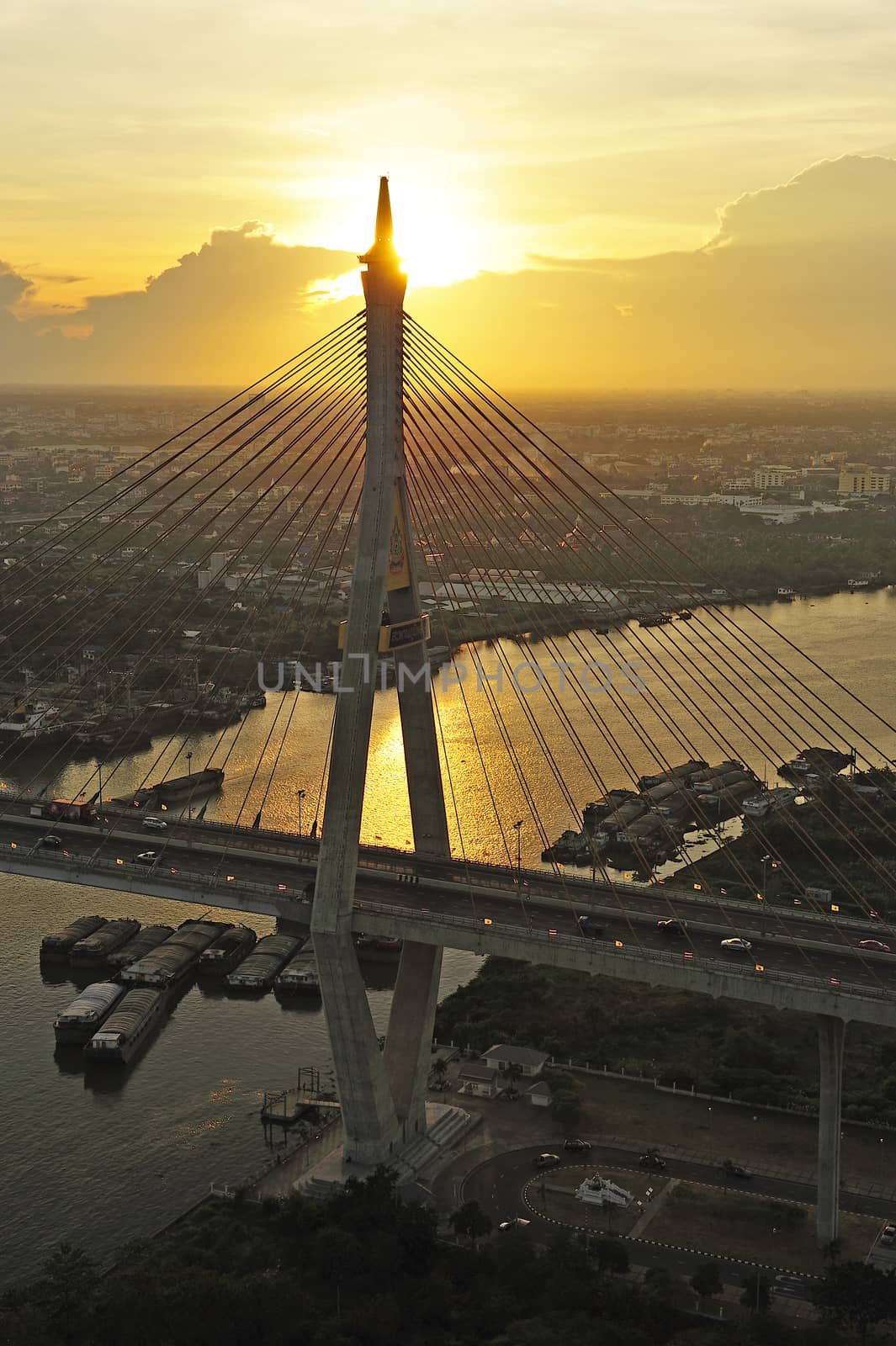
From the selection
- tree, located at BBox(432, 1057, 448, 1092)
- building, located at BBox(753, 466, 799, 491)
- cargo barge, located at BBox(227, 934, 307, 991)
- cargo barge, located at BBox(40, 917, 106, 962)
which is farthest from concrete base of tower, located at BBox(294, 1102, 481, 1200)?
building, located at BBox(753, 466, 799, 491)

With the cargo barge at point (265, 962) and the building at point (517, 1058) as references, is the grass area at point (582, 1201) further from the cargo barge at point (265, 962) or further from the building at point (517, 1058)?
the cargo barge at point (265, 962)

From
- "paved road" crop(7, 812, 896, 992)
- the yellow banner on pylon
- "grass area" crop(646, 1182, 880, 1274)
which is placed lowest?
"grass area" crop(646, 1182, 880, 1274)

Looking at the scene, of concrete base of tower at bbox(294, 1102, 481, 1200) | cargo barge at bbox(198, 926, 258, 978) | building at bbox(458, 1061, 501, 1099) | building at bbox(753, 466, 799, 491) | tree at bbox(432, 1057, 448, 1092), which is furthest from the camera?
building at bbox(753, 466, 799, 491)

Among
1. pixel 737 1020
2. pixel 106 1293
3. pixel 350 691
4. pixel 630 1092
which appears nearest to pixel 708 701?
pixel 737 1020

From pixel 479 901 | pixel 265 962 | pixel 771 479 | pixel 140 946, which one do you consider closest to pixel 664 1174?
pixel 479 901

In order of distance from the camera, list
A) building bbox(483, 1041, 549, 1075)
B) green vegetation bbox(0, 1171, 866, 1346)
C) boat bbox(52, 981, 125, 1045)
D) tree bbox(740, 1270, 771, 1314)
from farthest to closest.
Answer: boat bbox(52, 981, 125, 1045) < building bbox(483, 1041, 549, 1075) < tree bbox(740, 1270, 771, 1314) < green vegetation bbox(0, 1171, 866, 1346)

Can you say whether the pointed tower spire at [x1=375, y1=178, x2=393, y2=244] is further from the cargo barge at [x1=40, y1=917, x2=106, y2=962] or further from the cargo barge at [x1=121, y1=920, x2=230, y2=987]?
the cargo barge at [x1=40, y1=917, x2=106, y2=962]

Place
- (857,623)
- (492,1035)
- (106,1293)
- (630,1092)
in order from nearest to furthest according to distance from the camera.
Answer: (106,1293) < (630,1092) < (492,1035) < (857,623)

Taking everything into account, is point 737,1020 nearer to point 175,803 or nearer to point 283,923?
point 283,923
